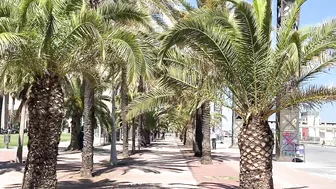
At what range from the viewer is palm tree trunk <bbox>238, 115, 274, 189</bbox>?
10.4 m

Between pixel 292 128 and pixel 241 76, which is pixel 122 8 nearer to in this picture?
pixel 241 76

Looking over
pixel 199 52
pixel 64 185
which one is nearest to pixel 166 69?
pixel 199 52

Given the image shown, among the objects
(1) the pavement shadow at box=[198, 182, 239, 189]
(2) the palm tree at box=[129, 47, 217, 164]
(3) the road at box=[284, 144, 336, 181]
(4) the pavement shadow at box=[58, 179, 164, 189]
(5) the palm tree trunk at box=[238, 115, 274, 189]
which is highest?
(2) the palm tree at box=[129, 47, 217, 164]

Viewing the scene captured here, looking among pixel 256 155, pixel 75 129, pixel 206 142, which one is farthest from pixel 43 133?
pixel 75 129

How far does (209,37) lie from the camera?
1016 centimetres

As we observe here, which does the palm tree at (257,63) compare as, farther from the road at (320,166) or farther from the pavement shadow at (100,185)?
the road at (320,166)

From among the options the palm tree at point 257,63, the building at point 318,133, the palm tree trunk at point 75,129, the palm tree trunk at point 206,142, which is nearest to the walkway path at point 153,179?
the palm tree trunk at point 206,142

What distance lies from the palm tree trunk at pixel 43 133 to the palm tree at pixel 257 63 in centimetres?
282

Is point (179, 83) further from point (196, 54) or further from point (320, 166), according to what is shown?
point (320, 166)

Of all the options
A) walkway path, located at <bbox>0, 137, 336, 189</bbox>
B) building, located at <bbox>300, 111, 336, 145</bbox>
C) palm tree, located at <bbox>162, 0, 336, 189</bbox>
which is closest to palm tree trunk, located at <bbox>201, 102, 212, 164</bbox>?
walkway path, located at <bbox>0, 137, 336, 189</bbox>

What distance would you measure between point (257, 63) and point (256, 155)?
2157 mm

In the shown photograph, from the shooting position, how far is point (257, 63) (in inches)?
412

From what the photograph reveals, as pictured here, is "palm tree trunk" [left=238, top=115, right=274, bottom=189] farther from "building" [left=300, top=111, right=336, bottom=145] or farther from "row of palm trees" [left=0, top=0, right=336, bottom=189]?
"building" [left=300, top=111, right=336, bottom=145]

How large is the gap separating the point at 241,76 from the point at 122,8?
3.72 meters
